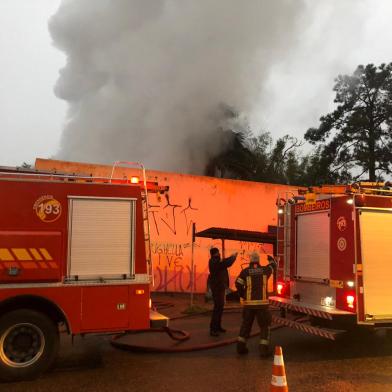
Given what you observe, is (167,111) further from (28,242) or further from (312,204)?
(28,242)

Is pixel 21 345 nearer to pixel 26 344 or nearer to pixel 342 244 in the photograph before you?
pixel 26 344

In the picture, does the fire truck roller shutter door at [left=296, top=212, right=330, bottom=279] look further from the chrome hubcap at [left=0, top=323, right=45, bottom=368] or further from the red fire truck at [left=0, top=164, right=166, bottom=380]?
the chrome hubcap at [left=0, top=323, right=45, bottom=368]

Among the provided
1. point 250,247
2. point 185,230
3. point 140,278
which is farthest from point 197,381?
point 250,247

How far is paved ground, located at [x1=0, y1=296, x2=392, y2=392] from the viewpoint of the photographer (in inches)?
213

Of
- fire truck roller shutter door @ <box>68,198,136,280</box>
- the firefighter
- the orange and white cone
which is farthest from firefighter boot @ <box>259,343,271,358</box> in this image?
the orange and white cone

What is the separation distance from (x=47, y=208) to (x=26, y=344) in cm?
167

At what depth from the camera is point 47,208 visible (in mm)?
5855

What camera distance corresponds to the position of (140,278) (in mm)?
6102

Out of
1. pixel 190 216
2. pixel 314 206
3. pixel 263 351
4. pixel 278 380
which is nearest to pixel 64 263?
pixel 278 380

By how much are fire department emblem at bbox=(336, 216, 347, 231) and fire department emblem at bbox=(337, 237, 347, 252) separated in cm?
15

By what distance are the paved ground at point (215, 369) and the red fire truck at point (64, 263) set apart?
567 mm

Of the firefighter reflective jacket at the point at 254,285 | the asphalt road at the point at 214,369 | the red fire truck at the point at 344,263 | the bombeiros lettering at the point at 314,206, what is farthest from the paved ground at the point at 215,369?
the bombeiros lettering at the point at 314,206

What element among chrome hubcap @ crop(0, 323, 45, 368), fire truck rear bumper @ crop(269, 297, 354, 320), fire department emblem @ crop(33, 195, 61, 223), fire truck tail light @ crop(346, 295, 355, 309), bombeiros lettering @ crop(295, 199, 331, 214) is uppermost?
bombeiros lettering @ crop(295, 199, 331, 214)

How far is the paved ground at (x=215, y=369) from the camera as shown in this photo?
5.41 metres
